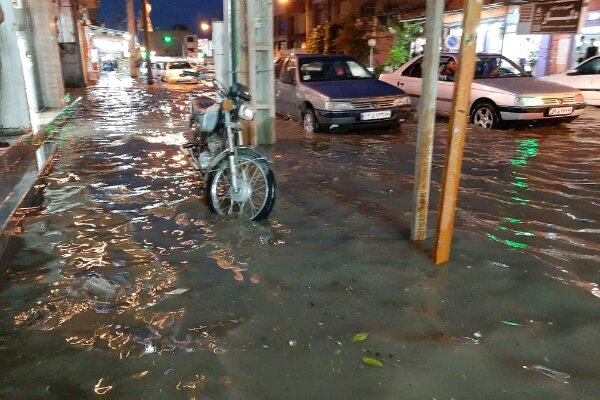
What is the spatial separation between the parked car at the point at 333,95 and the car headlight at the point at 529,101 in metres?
2.05

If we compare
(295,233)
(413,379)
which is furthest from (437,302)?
(295,233)

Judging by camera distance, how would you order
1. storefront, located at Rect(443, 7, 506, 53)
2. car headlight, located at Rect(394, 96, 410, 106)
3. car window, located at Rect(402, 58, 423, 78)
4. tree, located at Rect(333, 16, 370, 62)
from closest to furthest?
car headlight, located at Rect(394, 96, 410, 106), car window, located at Rect(402, 58, 423, 78), storefront, located at Rect(443, 7, 506, 53), tree, located at Rect(333, 16, 370, 62)

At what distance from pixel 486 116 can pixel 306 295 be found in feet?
26.2

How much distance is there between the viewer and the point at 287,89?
10.7m

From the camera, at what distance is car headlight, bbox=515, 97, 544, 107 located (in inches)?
364

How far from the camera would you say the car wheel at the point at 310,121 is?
9688mm

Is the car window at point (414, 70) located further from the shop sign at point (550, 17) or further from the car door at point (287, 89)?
the shop sign at point (550, 17)

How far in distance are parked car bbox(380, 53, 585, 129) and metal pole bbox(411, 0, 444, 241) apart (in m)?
5.39

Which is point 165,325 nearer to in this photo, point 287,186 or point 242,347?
point 242,347

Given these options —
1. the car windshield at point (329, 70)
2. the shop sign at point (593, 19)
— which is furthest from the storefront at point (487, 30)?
the car windshield at point (329, 70)

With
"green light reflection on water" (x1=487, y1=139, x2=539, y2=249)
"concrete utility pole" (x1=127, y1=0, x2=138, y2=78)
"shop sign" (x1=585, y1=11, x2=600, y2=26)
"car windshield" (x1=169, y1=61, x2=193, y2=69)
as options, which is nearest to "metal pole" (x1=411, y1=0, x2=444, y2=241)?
"green light reflection on water" (x1=487, y1=139, x2=539, y2=249)

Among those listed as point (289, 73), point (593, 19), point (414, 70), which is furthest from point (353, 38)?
point (289, 73)

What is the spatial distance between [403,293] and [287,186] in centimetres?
301

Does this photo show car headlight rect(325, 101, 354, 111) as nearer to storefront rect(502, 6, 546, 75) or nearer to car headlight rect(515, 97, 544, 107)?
car headlight rect(515, 97, 544, 107)
